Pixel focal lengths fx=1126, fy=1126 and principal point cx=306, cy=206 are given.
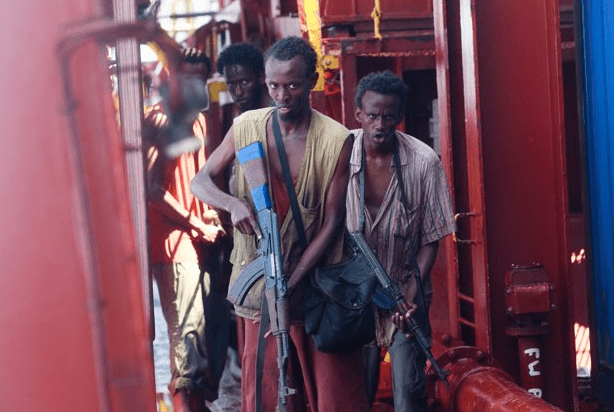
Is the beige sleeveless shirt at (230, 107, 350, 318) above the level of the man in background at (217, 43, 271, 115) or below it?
below

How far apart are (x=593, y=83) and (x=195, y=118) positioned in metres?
2.80

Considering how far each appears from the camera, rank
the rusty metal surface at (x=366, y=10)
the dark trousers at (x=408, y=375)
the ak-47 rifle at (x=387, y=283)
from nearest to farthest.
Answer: the ak-47 rifle at (x=387, y=283) < the dark trousers at (x=408, y=375) < the rusty metal surface at (x=366, y=10)

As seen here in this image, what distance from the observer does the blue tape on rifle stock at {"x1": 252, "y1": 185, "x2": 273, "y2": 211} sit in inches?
183

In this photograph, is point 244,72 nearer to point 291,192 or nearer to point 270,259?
point 291,192

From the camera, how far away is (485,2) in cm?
602

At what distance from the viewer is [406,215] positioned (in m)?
5.79

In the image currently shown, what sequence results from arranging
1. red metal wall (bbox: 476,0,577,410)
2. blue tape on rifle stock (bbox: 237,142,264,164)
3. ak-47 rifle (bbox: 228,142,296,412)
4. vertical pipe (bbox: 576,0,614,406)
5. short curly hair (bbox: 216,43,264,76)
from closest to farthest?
ak-47 rifle (bbox: 228,142,296,412) → blue tape on rifle stock (bbox: 237,142,264,164) → red metal wall (bbox: 476,0,577,410) → vertical pipe (bbox: 576,0,614,406) → short curly hair (bbox: 216,43,264,76)

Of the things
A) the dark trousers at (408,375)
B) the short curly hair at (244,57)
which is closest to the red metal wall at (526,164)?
the dark trousers at (408,375)

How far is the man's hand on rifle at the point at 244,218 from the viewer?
4688 millimetres

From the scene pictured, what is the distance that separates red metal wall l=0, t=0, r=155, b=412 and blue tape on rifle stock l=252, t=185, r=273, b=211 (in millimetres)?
2938

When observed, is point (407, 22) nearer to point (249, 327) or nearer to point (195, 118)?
point (195, 118)

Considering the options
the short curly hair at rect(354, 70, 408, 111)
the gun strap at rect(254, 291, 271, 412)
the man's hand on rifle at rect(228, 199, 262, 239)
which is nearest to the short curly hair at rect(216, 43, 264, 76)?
the short curly hair at rect(354, 70, 408, 111)

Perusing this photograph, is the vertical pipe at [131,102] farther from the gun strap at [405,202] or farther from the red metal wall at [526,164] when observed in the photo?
A: the red metal wall at [526,164]

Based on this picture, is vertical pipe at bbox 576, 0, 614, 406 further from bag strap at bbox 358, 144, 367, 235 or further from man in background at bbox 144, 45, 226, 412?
man in background at bbox 144, 45, 226, 412
